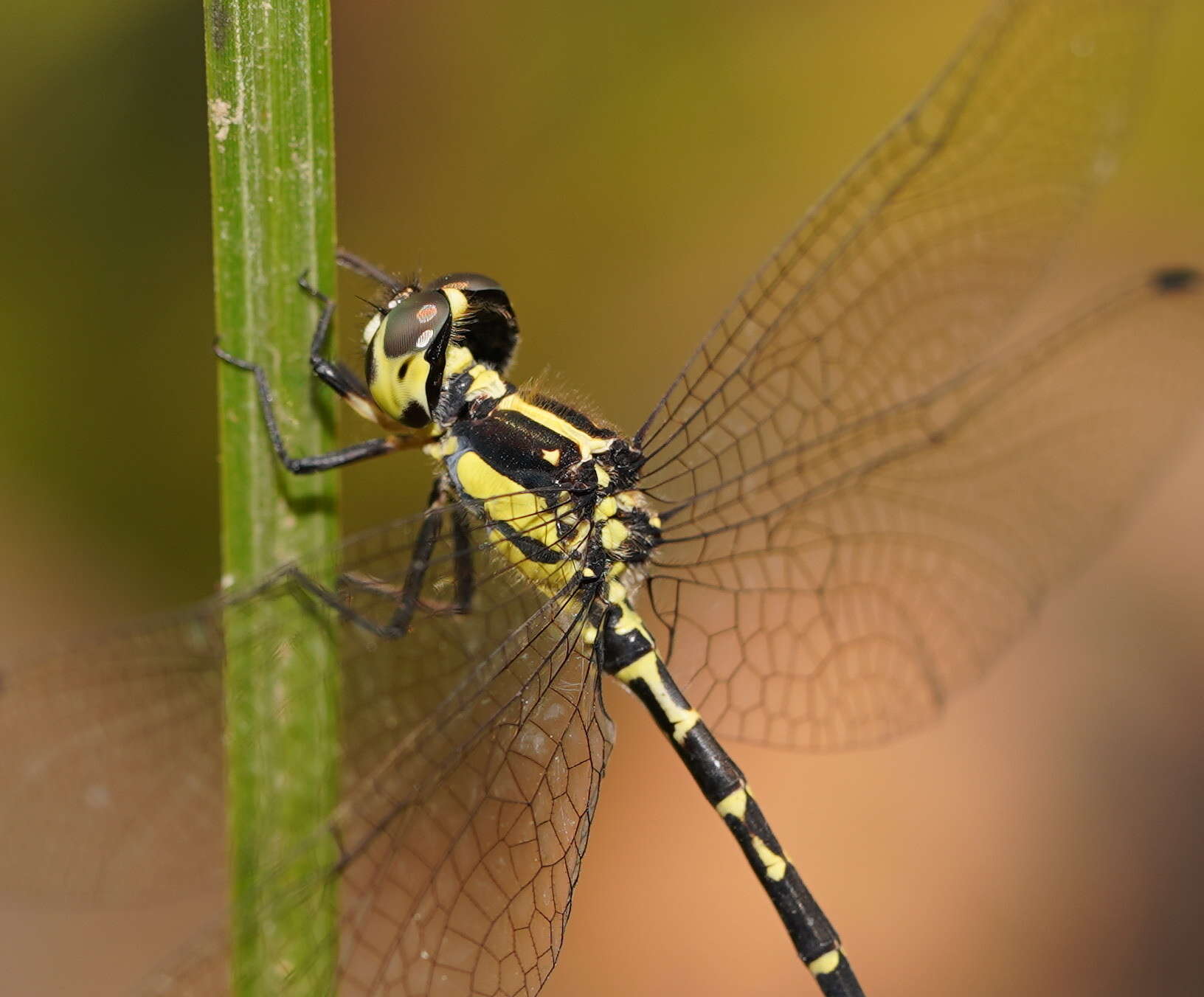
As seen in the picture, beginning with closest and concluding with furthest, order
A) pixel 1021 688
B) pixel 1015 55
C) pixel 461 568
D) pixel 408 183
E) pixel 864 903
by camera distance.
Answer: pixel 461 568 → pixel 1015 55 → pixel 408 183 → pixel 864 903 → pixel 1021 688

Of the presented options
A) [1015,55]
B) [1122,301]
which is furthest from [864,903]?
[1015,55]

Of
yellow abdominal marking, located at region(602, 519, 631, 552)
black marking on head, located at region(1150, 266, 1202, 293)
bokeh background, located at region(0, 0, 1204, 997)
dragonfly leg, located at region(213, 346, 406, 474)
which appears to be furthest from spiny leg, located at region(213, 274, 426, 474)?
black marking on head, located at region(1150, 266, 1202, 293)

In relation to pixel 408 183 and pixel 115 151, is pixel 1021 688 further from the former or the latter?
pixel 115 151

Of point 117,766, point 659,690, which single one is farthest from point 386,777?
point 659,690

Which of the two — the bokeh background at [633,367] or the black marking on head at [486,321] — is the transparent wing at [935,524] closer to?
the black marking on head at [486,321]

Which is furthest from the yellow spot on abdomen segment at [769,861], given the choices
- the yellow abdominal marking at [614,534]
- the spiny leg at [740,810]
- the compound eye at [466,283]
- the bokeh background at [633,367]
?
the bokeh background at [633,367]

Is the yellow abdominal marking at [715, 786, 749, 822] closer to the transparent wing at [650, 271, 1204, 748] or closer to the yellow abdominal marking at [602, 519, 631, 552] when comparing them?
A: the transparent wing at [650, 271, 1204, 748]
